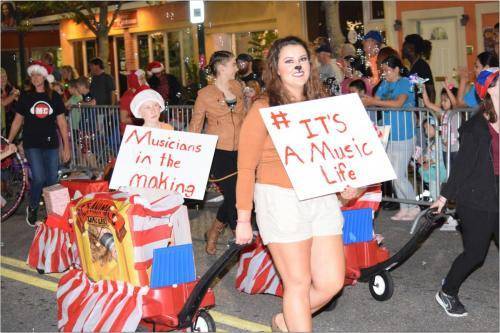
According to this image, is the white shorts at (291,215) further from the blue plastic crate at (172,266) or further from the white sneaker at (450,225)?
the white sneaker at (450,225)

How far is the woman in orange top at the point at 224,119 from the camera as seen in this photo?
8031 mm

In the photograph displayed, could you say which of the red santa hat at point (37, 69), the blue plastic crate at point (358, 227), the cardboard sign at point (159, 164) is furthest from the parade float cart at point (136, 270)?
the red santa hat at point (37, 69)

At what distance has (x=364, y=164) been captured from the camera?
498 cm

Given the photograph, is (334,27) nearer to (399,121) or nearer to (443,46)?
(443,46)

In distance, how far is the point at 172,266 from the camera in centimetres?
561

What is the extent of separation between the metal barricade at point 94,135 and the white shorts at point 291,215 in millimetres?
7399

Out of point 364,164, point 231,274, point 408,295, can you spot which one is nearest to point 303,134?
point 364,164

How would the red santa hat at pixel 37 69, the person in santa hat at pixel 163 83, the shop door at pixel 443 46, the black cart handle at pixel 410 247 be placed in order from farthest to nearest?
1. the shop door at pixel 443 46
2. the person in santa hat at pixel 163 83
3. the red santa hat at pixel 37 69
4. the black cart handle at pixel 410 247

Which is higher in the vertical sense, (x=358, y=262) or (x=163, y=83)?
(x=163, y=83)

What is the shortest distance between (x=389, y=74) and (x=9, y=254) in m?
4.47

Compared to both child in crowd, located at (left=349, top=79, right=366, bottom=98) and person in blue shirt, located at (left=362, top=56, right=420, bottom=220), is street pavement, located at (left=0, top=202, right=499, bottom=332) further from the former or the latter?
child in crowd, located at (left=349, top=79, right=366, bottom=98)

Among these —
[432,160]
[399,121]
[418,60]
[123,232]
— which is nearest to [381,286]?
[123,232]

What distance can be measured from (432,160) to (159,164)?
3661 mm

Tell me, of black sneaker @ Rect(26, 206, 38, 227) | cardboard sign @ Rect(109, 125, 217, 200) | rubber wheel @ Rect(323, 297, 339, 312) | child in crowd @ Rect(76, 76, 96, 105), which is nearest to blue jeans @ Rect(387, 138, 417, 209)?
rubber wheel @ Rect(323, 297, 339, 312)
